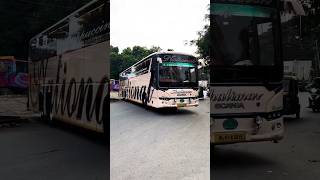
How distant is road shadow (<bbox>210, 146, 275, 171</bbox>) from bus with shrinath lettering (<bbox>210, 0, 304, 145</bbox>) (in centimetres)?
17

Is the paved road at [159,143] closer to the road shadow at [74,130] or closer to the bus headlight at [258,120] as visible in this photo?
the road shadow at [74,130]

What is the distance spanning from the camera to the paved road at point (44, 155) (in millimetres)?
3957

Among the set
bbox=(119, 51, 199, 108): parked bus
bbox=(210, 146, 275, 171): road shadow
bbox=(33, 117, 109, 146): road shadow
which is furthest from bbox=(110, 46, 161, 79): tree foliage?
bbox=(210, 146, 275, 171): road shadow

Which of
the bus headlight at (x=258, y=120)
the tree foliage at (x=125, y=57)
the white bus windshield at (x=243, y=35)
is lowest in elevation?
the bus headlight at (x=258, y=120)

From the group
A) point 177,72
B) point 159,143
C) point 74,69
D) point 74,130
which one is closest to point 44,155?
point 74,130

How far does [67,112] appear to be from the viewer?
4.44m

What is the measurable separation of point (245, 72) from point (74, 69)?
1.71 meters

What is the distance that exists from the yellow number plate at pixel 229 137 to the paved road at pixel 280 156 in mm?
107

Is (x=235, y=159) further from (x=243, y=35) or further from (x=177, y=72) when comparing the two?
(x=177, y=72)

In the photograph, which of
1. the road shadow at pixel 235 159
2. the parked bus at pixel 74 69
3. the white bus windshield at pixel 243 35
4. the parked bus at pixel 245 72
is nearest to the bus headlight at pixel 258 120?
the parked bus at pixel 245 72

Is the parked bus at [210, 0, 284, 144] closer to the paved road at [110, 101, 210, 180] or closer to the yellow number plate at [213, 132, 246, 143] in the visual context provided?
the yellow number plate at [213, 132, 246, 143]

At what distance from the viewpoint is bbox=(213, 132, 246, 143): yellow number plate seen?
3.52 metres

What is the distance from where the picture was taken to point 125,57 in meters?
3.03

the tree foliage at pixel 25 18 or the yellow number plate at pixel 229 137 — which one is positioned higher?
the tree foliage at pixel 25 18
